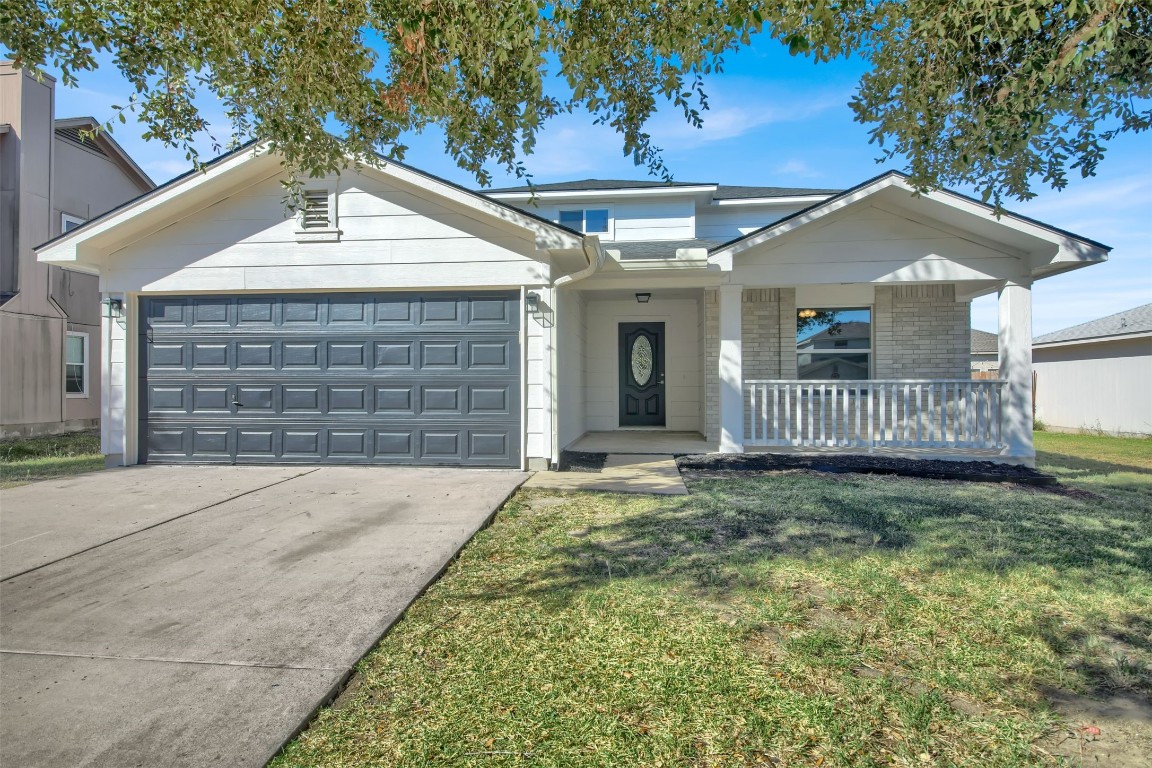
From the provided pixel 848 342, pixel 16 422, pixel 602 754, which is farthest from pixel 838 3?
pixel 16 422

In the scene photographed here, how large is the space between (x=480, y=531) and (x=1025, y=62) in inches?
201

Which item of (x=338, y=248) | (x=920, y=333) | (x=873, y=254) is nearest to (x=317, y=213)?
(x=338, y=248)

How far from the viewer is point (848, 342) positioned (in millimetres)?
11133

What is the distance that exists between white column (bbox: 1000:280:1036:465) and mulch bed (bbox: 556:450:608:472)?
18.5ft

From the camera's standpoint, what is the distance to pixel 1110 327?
16.3 meters

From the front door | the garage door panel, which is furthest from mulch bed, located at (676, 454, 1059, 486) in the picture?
the front door

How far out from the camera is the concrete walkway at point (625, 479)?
703cm

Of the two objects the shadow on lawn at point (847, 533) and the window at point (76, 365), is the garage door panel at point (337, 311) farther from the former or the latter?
the window at point (76, 365)

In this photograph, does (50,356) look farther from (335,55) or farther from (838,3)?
(838,3)

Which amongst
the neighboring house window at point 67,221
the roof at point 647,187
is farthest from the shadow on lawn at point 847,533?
the neighboring house window at point 67,221

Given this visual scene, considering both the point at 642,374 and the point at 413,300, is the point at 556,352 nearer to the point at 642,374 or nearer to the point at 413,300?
the point at 413,300

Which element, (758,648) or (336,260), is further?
(336,260)

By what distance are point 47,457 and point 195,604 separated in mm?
8920

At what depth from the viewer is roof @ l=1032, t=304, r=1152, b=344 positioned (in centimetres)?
1515
